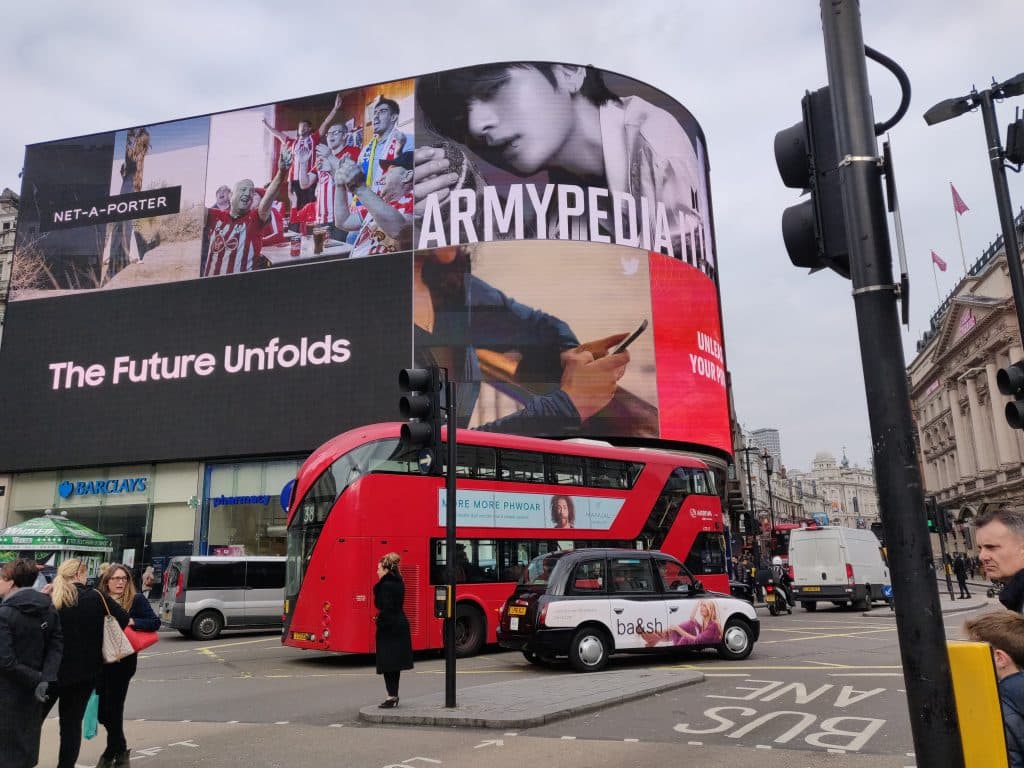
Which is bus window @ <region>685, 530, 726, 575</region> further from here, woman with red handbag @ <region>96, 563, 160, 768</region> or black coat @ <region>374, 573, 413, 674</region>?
woman with red handbag @ <region>96, 563, 160, 768</region>

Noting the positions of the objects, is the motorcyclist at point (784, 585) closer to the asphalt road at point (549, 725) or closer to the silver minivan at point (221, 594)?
the asphalt road at point (549, 725)

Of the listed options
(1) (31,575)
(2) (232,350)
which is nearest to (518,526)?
(1) (31,575)

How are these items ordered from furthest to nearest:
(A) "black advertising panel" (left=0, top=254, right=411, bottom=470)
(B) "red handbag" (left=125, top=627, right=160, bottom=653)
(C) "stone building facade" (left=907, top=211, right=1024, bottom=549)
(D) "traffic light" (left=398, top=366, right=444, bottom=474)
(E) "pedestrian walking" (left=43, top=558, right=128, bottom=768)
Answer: (C) "stone building facade" (left=907, top=211, right=1024, bottom=549)
(A) "black advertising panel" (left=0, top=254, right=411, bottom=470)
(D) "traffic light" (left=398, top=366, right=444, bottom=474)
(B) "red handbag" (left=125, top=627, right=160, bottom=653)
(E) "pedestrian walking" (left=43, top=558, right=128, bottom=768)

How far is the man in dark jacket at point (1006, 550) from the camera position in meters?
3.88

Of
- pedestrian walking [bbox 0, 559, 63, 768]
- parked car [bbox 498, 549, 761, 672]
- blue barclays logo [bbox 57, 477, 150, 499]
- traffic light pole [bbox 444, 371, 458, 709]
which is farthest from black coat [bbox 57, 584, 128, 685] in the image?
blue barclays logo [bbox 57, 477, 150, 499]

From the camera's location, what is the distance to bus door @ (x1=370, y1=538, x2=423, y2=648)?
49.5 ft

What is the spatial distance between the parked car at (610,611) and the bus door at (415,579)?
2759 mm

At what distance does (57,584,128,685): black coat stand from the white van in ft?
79.1

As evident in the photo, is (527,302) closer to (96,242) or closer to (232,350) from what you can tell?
(232,350)

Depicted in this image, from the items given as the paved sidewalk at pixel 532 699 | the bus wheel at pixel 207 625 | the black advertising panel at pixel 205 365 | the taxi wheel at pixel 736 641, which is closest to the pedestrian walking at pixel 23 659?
the paved sidewalk at pixel 532 699

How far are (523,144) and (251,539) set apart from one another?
2245 cm

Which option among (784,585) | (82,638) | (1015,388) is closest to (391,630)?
(82,638)

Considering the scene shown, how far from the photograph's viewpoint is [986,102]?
9.81 m

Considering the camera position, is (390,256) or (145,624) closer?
(145,624)
